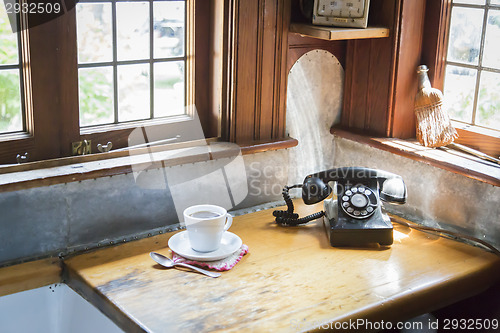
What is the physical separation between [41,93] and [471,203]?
57.9 inches

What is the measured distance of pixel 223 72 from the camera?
2.35 metres

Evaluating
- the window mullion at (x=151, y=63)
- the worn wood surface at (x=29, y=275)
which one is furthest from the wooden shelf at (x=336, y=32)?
the worn wood surface at (x=29, y=275)

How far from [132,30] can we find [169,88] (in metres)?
0.26

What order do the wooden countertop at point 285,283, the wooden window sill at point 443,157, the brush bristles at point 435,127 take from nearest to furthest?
1. the wooden countertop at point 285,283
2. the wooden window sill at point 443,157
3. the brush bristles at point 435,127

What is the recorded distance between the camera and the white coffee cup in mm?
1947

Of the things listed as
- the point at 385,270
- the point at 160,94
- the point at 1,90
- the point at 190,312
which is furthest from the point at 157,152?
the point at 385,270

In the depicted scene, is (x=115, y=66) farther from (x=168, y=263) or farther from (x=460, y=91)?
(x=460, y=91)

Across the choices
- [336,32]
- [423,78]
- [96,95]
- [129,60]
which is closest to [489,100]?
[423,78]

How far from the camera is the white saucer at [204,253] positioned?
1.96 metres

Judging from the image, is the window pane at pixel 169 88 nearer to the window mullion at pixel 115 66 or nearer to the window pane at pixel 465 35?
the window mullion at pixel 115 66

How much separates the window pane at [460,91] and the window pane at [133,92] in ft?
3.72

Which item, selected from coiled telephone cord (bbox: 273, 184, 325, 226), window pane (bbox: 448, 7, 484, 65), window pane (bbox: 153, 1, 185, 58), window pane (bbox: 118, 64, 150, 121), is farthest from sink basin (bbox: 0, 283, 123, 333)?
window pane (bbox: 448, 7, 484, 65)

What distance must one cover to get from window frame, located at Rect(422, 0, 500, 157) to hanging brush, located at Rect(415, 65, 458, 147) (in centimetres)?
6

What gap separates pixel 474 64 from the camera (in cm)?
238
